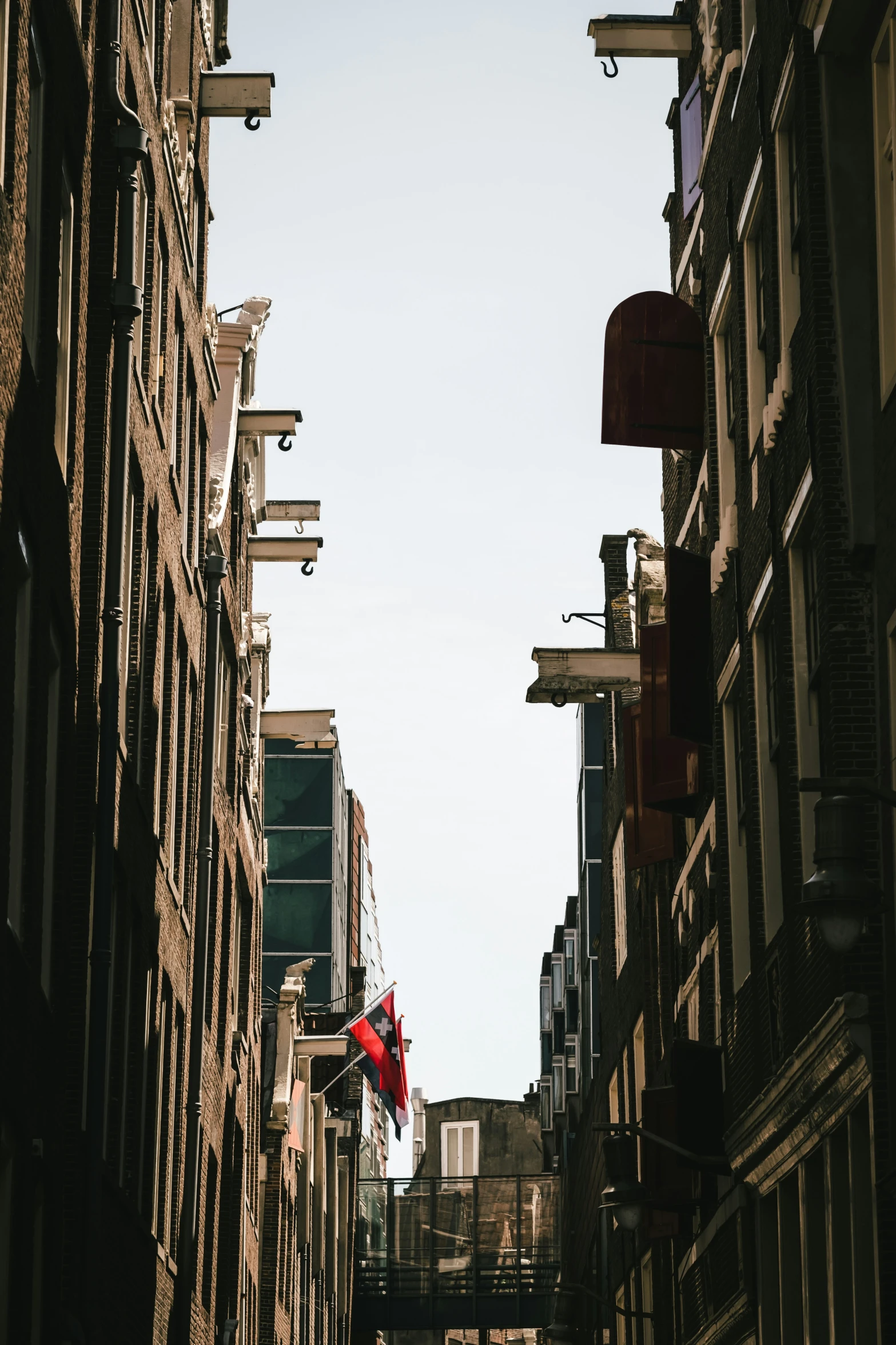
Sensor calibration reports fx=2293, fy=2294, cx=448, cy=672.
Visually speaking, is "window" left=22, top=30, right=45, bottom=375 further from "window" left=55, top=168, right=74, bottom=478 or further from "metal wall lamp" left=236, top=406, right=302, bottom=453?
"metal wall lamp" left=236, top=406, right=302, bottom=453

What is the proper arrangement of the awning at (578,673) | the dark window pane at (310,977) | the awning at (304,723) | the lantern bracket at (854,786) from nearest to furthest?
the lantern bracket at (854,786)
the awning at (578,673)
the awning at (304,723)
the dark window pane at (310,977)

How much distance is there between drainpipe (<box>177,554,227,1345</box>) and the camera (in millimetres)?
28062

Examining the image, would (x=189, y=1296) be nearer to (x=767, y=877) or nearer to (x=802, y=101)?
(x=767, y=877)

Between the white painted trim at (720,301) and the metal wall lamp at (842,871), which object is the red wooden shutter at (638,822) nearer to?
the white painted trim at (720,301)

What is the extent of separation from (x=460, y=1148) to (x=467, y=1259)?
31851 millimetres

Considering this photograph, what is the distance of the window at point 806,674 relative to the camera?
714 inches

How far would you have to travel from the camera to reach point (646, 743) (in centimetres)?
2920

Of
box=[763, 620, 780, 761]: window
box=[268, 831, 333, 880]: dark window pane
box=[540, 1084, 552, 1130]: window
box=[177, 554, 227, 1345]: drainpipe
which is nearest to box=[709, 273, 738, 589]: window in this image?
box=[763, 620, 780, 761]: window

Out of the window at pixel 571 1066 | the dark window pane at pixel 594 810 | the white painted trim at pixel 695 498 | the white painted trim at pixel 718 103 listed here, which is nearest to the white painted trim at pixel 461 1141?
the dark window pane at pixel 594 810

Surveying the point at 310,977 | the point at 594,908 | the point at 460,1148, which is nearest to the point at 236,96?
the point at 594,908

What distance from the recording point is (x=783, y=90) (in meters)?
19.5

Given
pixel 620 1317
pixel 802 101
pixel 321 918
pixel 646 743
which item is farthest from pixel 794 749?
pixel 321 918

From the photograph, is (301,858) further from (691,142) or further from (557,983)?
(691,142)

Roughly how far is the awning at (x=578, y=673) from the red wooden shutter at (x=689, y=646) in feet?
29.3
